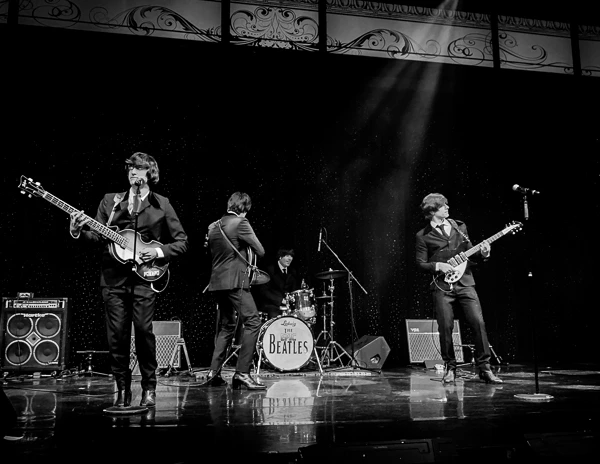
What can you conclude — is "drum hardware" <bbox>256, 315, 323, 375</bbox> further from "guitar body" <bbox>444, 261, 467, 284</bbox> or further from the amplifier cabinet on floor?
A: the amplifier cabinet on floor

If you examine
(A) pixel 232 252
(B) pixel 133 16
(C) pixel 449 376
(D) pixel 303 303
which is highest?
(B) pixel 133 16

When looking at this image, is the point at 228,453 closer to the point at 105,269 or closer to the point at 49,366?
the point at 105,269

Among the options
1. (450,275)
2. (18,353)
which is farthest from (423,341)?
(18,353)

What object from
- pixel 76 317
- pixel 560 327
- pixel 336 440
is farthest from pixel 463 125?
pixel 336 440

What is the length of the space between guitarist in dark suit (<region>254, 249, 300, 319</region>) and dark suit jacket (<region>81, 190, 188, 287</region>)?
426 cm

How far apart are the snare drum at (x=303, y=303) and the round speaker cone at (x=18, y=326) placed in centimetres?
352

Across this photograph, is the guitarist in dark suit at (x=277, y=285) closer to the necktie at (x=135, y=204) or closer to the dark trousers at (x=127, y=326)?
the dark trousers at (x=127, y=326)

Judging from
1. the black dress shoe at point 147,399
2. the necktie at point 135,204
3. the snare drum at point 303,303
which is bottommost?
the black dress shoe at point 147,399

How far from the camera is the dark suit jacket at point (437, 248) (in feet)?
20.8

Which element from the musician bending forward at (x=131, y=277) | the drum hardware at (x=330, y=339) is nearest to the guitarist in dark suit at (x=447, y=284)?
the drum hardware at (x=330, y=339)

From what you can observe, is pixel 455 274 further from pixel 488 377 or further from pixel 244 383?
pixel 244 383

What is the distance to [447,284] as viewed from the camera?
20.4 ft

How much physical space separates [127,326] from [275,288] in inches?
190

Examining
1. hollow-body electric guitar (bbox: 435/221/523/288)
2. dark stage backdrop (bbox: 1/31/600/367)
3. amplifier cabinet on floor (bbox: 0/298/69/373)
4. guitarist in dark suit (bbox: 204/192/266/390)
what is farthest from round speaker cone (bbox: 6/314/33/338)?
hollow-body electric guitar (bbox: 435/221/523/288)
